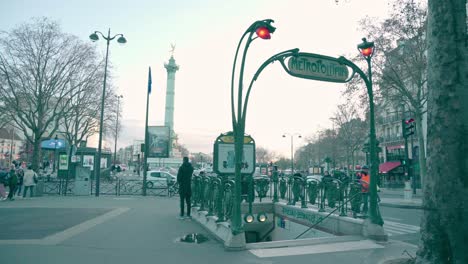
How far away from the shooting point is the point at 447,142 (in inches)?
179

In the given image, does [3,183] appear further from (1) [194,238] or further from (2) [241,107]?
(2) [241,107]

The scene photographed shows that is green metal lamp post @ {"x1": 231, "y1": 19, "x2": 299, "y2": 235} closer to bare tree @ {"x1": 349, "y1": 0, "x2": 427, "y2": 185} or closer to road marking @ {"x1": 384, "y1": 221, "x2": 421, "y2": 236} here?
road marking @ {"x1": 384, "y1": 221, "x2": 421, "y2": 236}

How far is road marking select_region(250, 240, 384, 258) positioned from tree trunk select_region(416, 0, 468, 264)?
189 centimetres

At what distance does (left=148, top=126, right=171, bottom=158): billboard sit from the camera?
2598 centimetres

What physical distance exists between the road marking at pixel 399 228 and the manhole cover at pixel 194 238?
547 centimetres

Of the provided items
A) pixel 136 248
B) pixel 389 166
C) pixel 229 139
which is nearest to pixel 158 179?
pixel 229 139

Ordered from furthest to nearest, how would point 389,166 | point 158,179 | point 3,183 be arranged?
point 389,166 → point 158,179 → point 3,183

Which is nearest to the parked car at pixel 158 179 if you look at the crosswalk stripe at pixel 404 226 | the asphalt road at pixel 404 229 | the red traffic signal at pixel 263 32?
the asphalt road at pixel 404 229

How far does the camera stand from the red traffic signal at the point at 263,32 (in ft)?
21.5

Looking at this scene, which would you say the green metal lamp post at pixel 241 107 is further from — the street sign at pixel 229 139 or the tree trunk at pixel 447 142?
the street sign at pixel 229 139

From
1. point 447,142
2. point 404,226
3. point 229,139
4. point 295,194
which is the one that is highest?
point 229,139

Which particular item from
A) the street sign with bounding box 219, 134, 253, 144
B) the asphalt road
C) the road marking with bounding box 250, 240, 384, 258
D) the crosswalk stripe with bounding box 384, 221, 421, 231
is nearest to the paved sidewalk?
the road marking with bounding box 250, 240, 384, 258

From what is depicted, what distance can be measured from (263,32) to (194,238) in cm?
478

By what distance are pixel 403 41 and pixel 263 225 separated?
1774 centimetres
